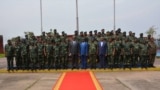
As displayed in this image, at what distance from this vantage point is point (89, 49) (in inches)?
925

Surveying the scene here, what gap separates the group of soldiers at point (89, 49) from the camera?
76.7ft

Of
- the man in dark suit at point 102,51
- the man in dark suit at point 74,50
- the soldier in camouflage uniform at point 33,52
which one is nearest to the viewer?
the man in dark suit at point 102,51

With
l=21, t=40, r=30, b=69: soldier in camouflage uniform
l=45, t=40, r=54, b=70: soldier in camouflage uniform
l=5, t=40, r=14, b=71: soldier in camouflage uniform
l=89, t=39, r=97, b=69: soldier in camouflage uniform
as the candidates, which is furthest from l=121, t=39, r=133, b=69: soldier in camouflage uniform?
l=5, t=40, r=14, b=71: soldier in camouflage uniform

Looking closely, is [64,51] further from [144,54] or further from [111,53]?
[144,54]

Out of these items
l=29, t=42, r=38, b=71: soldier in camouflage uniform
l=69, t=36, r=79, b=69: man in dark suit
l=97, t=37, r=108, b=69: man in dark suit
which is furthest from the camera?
l=29, t=42, r=38, b=71: soldier in camouflage uniform

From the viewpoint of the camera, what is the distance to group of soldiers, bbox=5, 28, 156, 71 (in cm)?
2339

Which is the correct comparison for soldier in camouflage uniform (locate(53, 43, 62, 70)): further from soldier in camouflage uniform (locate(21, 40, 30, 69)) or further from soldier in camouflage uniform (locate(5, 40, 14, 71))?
soldier in camouflage uniform (locate(5, 40, 14, 71))

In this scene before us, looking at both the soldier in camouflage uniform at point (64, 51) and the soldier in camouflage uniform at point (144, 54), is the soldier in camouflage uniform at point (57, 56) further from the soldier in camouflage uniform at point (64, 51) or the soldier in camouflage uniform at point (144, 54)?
the soldier in camouflage uniform at point (144, 54)

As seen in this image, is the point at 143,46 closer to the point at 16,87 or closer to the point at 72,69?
the point at 72,69

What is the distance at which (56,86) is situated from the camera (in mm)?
15703

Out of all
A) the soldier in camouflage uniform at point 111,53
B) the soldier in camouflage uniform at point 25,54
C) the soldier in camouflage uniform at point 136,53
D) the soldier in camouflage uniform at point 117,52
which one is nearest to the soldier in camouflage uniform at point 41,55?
the soldier in camouflage uniform at point 25,54

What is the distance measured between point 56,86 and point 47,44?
796 cm

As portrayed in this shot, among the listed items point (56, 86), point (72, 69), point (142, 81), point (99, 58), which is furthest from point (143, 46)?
point (56, 86)

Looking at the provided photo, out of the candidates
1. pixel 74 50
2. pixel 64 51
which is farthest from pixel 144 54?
pixel 64 51
